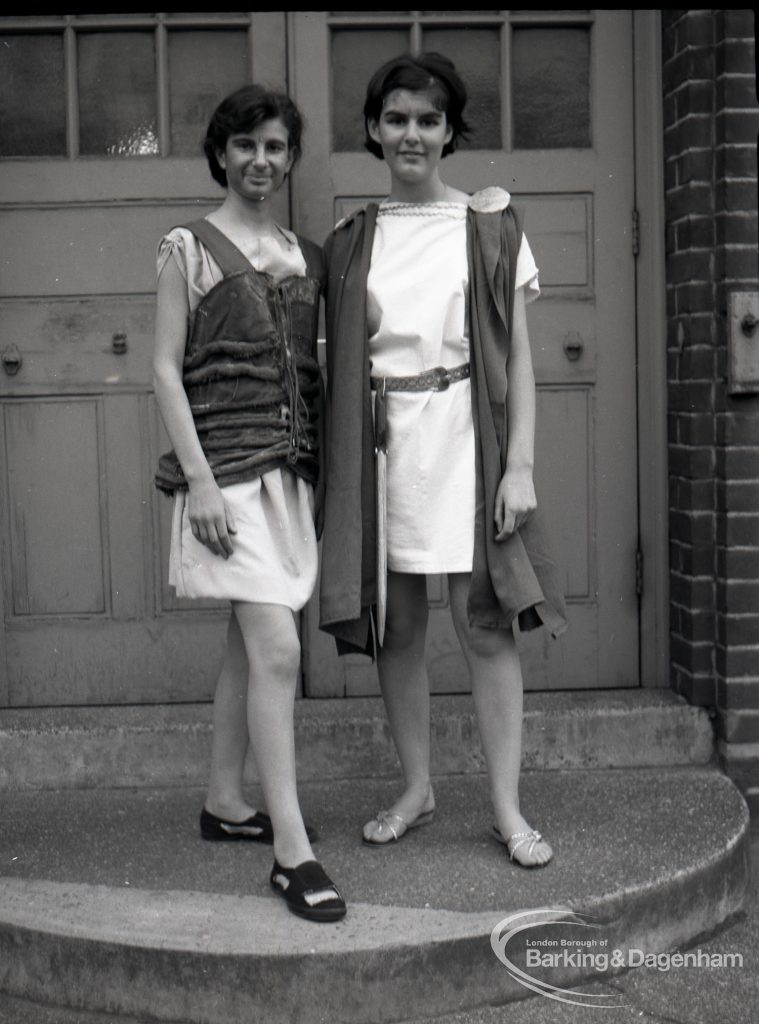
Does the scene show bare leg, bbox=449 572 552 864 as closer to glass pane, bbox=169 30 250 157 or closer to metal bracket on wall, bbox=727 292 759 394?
metal bracket on wall, bbox=727 292 759 394

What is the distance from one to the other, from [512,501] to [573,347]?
1148 mm

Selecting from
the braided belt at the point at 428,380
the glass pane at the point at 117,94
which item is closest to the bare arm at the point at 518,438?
the braided belt at the point at 428,380

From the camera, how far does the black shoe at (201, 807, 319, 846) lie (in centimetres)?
315

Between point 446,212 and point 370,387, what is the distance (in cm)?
44

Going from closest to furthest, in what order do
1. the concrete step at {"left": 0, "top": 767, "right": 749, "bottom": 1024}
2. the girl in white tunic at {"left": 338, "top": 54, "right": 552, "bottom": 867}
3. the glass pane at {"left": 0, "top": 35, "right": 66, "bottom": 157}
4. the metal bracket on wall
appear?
1. the concrete step at {"left": 0, "top": 767, "right": 749, "bottom": 1024}
2. the girl in white tunic at {"left": 338, "top": 54, "right": 552, "bottom": 867}
3. the metal bracket on wall
4. the glass pane at {"left": 0, "top": 35, "right": 66, "bottom": 157}

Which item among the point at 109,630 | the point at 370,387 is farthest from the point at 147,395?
the point at 370,387

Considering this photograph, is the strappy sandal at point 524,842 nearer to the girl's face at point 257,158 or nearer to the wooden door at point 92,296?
the wooden door at point 92,296

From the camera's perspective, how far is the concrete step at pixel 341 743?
145 inches

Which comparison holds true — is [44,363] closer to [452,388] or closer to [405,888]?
[452,388]

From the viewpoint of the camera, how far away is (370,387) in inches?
115

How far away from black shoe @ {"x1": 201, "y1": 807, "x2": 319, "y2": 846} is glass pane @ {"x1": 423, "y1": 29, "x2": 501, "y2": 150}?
2078mm

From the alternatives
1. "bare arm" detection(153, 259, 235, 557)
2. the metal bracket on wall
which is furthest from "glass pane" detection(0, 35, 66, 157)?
the metal bracket on wall

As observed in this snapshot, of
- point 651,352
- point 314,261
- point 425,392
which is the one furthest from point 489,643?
point 651,352

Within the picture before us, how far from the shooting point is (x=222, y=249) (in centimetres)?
277
